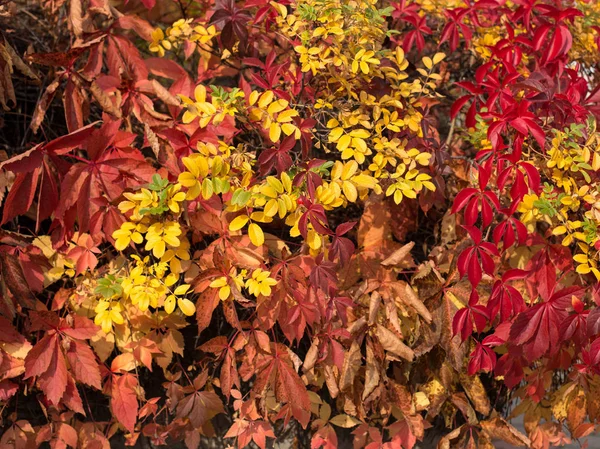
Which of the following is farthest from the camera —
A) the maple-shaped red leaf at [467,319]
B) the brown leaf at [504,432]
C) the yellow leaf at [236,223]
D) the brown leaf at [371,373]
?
the brown leaf at [504,432]

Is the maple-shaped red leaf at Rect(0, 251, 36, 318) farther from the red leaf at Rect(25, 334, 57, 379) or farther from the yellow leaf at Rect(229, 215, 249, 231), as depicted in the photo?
the yellow leaf at Rect(229, 215, 249, 231)

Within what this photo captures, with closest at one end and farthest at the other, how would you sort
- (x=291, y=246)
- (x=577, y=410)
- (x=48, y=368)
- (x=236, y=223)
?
Answer: (x=236, y=223) < (x=48, y=368) < (x=577, y=410) < (x=291, y=246)

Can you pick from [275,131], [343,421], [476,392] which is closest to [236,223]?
[275,131]

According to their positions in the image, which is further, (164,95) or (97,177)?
(164,95)

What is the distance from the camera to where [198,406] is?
71.3 inches

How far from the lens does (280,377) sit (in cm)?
172

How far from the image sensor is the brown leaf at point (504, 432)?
186 centimetres

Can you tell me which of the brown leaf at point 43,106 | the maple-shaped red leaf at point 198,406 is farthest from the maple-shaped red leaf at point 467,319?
the brown leaf at point 43,106

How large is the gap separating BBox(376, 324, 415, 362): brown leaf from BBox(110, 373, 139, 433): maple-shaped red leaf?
0.64 metres

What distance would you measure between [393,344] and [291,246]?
0.46m

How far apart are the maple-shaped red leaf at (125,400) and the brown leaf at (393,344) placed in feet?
2.09

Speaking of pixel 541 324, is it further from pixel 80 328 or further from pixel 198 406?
pixel 80 328

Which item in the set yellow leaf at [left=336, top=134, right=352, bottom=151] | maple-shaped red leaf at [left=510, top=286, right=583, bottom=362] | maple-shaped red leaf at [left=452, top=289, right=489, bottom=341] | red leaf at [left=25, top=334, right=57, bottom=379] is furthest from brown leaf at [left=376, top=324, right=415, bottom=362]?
red leaf at [left=25, top=334, right=57, bottom=379]

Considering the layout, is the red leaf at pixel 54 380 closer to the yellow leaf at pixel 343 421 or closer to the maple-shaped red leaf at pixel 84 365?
the maple-shaped red leaf at pixel 84 365
